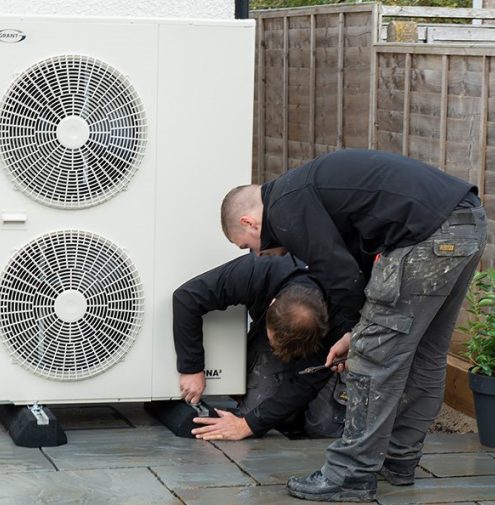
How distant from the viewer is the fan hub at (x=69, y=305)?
16.3 feet

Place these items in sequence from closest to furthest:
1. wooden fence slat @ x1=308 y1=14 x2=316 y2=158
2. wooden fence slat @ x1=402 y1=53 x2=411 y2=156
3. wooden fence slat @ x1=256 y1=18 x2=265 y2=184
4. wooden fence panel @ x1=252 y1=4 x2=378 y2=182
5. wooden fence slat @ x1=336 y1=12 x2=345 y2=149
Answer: wooden fence slat @ x1=402 y1=53 x2=411 y2=156 < wooden fence panel @ x1=252 y1=4 x2=378 y2=182 < wooden fence slat @ x1=336 y1=12 x2=345 y2=149 < wooden fence slat @ x1=308 y1=14 x2=316 y2=158 < wooden fence slat @ x1=256 y1=18 x2=265 y2=184

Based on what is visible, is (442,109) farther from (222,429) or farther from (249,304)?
(222,429)

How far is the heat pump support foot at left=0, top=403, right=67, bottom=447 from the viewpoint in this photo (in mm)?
4859

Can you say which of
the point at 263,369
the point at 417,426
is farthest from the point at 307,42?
the point at 417,426

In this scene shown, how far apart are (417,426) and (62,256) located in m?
1.59

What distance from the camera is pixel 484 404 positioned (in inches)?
199

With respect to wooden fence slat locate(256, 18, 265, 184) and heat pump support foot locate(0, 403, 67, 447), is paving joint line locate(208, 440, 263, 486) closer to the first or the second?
heat pump support foot locate(0, 403, 67, 447)

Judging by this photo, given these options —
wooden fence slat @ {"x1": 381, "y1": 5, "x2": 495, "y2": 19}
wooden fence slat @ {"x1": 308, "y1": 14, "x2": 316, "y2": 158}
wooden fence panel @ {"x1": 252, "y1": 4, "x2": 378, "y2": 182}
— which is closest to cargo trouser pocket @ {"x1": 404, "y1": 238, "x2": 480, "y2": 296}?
wooden fence panel @ {"x1": 252, "y1": 4, "x2": 378, "y2": 182}

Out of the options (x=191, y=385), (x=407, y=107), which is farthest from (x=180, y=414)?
(x=407, y=107)

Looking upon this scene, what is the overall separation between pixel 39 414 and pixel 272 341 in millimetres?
999

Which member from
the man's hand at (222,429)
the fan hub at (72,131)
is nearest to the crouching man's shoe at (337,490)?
the man's hand at (222,429)

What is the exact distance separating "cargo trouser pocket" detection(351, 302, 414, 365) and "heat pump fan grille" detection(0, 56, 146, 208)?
1.29m

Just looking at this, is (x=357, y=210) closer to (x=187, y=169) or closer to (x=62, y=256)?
(x=187, y=169)

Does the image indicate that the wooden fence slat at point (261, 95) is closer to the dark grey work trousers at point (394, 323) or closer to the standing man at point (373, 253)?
the standing man at point (373, 253)
